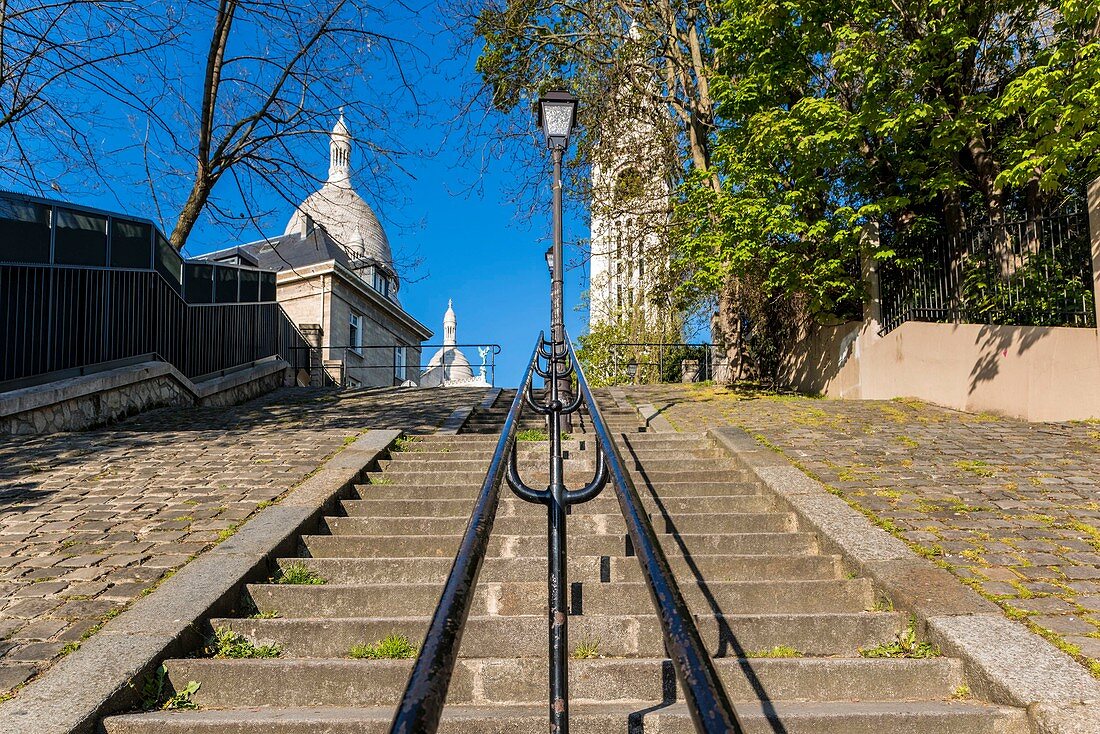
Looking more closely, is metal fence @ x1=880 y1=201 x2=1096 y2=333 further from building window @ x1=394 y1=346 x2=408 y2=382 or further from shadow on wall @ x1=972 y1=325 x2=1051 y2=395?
building window @ x1=394 y1=346 x2=408 y2=382

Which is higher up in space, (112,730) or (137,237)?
(137,237)

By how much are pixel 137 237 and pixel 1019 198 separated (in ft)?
43.9

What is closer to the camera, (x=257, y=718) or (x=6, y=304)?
(x=257, y=718)

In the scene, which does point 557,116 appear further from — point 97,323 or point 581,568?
point 581,568

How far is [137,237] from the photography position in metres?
12.1

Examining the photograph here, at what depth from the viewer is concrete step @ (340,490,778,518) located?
6160 millimetres

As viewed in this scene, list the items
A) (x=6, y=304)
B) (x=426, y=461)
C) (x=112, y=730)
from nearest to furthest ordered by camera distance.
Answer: (x=112, y=730)
(x=426, y=461)
(x=6, y=304)

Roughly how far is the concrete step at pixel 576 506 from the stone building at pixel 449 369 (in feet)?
98.0

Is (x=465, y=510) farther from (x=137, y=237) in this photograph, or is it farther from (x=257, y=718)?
(x=137, y=237)

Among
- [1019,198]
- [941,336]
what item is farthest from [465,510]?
[1019,198]

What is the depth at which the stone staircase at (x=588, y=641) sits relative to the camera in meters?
3.38

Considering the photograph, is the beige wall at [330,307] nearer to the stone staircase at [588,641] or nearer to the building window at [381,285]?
the building window at [381,285]

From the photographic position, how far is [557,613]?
227 centimetres

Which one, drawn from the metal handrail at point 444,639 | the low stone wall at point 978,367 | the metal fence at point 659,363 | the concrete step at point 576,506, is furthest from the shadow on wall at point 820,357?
the metal handrail at point 444,639
